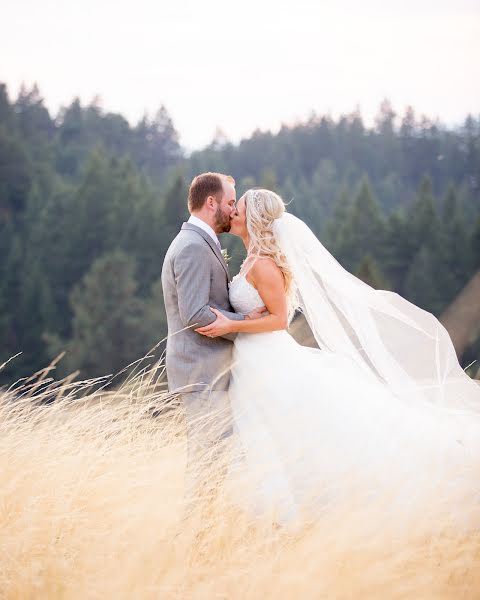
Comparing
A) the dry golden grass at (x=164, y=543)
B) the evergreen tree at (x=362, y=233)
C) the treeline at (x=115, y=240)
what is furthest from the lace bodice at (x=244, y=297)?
the evergreen tree at (x=362, y=233)

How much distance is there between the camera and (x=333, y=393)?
4.41 meters

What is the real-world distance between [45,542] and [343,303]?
2.21m

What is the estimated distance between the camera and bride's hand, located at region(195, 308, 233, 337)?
14.0ft

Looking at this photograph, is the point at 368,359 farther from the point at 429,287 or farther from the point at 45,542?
the point at 429,287

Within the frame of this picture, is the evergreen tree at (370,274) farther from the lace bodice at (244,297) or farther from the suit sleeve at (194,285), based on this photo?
the suit sleeve at (194,285)

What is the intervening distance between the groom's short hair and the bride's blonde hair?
6.7 inches

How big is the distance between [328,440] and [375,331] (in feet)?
2.74

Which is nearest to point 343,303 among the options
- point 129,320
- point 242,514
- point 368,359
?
point 368,359

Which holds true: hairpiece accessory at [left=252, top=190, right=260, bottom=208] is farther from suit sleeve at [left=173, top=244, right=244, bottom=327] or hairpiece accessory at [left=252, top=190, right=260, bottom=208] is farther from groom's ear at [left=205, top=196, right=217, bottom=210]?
suit sleeve at [left=173, top=244, right=244, bottom=327]

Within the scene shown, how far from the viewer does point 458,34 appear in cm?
4488

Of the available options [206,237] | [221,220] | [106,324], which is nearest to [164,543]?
[206,237]

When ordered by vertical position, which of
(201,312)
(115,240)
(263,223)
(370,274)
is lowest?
(370,274)

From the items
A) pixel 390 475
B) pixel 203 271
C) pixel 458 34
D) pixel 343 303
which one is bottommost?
pixel 390 475

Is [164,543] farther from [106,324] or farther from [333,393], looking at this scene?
[106,324]
